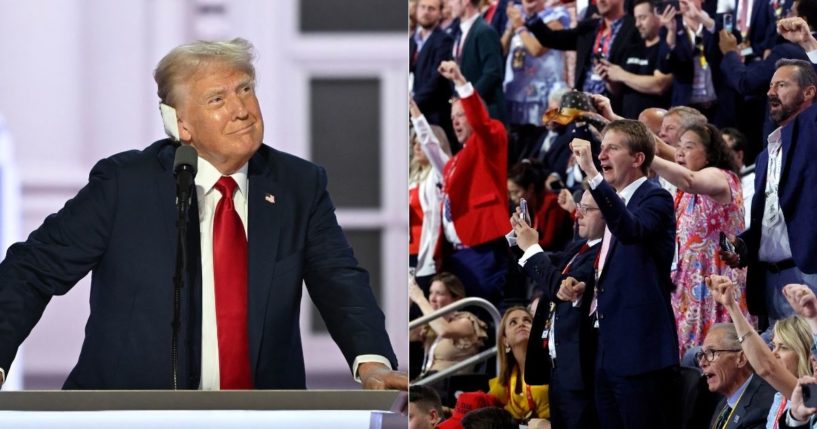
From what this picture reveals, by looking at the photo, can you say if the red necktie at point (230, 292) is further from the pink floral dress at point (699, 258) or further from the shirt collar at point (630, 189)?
the pink floral dress at point (699, 258)

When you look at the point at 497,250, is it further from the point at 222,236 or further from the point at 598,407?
the point at 222,236

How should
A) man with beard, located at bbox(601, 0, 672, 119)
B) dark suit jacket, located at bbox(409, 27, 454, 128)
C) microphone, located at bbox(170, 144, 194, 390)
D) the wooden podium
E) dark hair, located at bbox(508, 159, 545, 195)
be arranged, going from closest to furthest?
the wooden podium → microphone, located at bbox(170, 144, 194, 390) → man with beard, located at bbox(601, 0, 672, 119) → dark hair, located at bbox(508, 159, 545, 195) → dark suit jacket, located at bbox(409, 27, 454, 128)

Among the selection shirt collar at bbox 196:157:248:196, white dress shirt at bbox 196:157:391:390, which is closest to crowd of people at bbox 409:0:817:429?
white dress shirt at bbox 196:157:391:390

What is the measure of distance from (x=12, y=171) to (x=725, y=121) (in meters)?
2.65

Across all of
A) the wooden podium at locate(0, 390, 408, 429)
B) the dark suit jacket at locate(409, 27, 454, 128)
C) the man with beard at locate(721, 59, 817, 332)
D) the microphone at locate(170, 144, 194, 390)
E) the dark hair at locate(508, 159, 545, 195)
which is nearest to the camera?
the wooden podium at locate(0, 390, 408, 429)

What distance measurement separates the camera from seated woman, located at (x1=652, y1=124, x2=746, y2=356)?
4.20 m

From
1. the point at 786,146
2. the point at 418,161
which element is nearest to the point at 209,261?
the point at 418,161

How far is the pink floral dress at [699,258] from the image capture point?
13.8 ft

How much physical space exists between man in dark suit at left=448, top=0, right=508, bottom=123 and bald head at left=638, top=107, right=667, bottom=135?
52 centimetres

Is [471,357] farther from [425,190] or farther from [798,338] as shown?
[798,338]

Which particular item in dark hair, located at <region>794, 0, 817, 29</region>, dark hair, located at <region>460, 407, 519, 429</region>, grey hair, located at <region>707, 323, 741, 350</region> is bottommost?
dark hair, located at <region>460, 407, 519, 429</region>

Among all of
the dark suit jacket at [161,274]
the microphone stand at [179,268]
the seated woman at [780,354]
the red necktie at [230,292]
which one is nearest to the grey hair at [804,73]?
the seated woman at [780,354]

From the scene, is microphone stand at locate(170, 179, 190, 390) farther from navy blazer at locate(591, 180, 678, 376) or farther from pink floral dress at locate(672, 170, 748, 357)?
pink floral dress at locate(672, 170, 748, 357)

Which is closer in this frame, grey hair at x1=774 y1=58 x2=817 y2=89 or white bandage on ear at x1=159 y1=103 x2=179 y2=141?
grey hair at x1=774 y1=58 x2=817 y2=89
